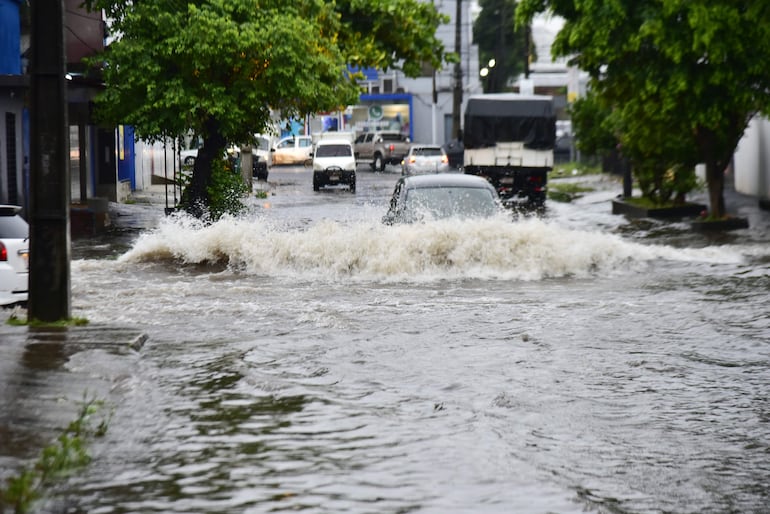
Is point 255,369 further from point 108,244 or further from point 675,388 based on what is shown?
point 108,244

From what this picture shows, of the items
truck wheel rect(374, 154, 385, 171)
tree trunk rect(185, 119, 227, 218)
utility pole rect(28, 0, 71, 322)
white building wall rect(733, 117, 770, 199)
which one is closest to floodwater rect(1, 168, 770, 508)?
utility pole rect(28, 0, 71, 322)

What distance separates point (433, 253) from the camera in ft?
59.8

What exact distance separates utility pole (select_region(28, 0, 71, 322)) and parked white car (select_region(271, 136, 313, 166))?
59.7 metres

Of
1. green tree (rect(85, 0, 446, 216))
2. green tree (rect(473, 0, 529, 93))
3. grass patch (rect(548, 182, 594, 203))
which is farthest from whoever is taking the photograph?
green tree (rect(473, 0, 529, 93))

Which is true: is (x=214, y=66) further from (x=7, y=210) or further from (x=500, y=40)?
(x=500, y=40)

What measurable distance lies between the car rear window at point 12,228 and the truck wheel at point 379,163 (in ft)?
175

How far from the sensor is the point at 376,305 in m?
15.4

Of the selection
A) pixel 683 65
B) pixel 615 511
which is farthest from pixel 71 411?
pixel 683 65

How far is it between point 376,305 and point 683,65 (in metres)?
12.7

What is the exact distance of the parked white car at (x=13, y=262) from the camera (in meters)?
13.7

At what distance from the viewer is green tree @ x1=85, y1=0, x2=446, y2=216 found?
26.3 m

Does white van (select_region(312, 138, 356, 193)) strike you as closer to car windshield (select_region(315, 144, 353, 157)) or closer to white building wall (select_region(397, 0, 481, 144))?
car windshield (select_region(315, 144, 353, 157))

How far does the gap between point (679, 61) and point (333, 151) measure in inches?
1019

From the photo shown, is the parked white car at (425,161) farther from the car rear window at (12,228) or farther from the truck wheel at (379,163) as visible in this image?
the car rear window at (12,228)
